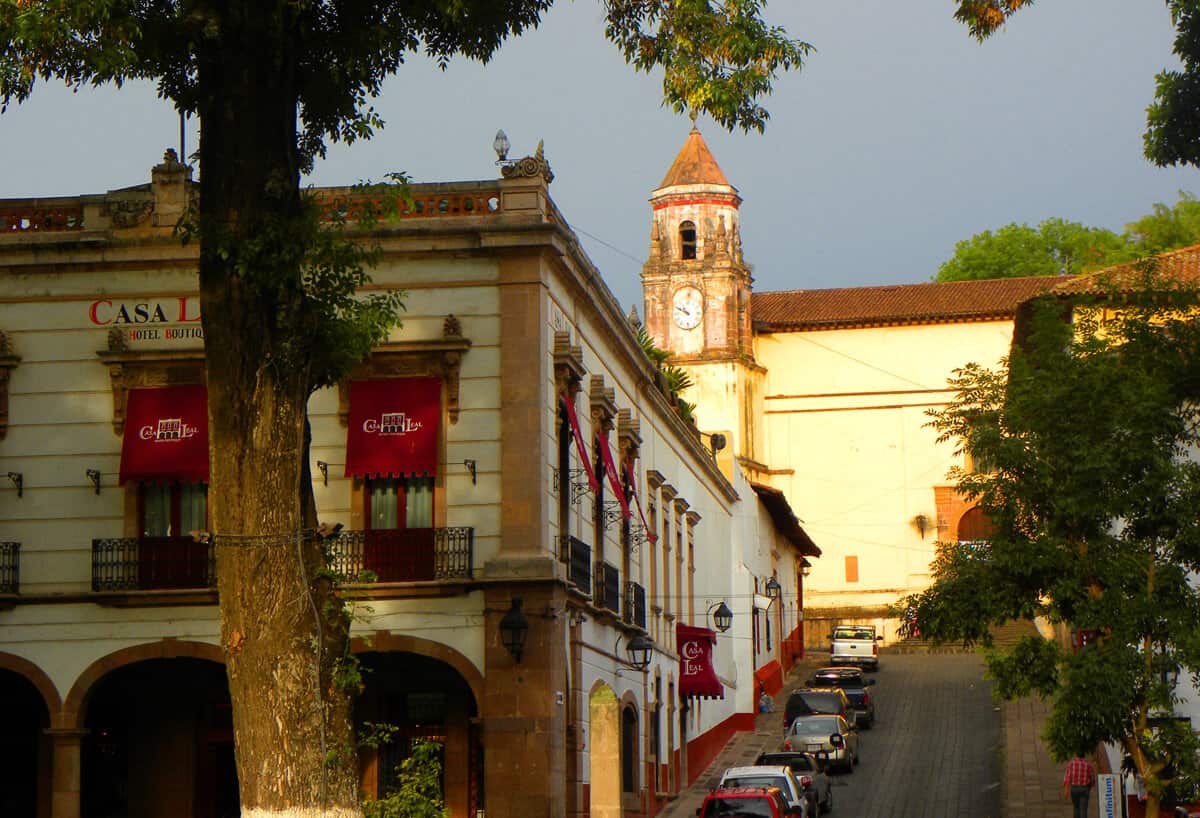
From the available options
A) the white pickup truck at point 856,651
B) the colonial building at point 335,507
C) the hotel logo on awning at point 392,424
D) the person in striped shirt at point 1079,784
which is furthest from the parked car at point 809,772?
the white pickup truck at point 856,651

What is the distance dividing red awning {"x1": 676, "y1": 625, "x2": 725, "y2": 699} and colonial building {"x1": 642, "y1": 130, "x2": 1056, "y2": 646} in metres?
40.7

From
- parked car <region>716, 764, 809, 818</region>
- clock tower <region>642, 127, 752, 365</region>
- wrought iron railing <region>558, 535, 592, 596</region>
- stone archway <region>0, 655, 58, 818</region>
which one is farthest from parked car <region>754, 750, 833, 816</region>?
clock tower <region>642, 127, 752, 365</region>

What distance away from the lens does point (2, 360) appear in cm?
2869

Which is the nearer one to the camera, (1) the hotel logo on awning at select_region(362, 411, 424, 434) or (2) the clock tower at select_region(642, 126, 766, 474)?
(1) the hotel logo on awning at select_region(362, 411, 424, 434)

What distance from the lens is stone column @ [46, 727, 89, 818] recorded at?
27.2 meters

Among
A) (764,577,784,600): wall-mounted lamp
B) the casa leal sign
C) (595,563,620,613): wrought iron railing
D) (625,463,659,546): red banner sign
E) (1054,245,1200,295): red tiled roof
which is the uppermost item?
(1054,245,1200,295): red tiled roof

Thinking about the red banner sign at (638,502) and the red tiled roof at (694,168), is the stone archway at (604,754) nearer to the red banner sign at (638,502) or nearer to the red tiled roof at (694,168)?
the red banner sign at (638,502)

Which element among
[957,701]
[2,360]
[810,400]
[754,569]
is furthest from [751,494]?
[2,360]

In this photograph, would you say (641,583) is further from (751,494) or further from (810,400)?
(810,400)

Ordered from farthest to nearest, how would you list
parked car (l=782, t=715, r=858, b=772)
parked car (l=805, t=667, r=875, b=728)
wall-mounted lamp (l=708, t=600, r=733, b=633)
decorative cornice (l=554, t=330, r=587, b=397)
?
parked car (l=805, t=667, r=875, b=728), wall-mounted lamp (l=708, t=600, r=733, b=633), parked car (l=782, t=715, r=858, b=772), decorative cornice (l=554, t=330, r=587, b=397)

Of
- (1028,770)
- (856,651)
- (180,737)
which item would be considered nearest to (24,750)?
(180,737)

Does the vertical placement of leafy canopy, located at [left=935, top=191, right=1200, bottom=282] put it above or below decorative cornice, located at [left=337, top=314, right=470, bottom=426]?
above

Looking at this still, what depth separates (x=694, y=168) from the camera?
88.3 metres

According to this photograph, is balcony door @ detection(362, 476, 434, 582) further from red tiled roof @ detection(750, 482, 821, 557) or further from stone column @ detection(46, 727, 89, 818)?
red tiled roof @ detection(750, 482, 821, 557)
